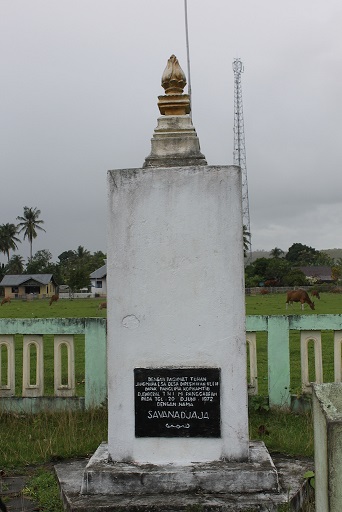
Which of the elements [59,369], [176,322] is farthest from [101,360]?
[176,322]

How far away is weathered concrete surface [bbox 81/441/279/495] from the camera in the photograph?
180 inches

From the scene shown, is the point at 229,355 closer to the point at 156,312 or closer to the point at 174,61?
the point at 156,312

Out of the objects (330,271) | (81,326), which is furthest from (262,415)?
(330,271)

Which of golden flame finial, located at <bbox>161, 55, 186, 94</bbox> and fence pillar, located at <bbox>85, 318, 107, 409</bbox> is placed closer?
golden flame finial, located at <bbox>161, 55, 186, 94</bbox>

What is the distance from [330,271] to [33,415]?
8339cm

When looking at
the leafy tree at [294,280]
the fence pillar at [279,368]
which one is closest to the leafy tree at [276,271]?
the leafy tree at [294,280]

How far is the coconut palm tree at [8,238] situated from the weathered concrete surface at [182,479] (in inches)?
3335

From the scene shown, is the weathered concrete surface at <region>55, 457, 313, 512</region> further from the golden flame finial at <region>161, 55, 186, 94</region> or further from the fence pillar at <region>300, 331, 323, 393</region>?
the golden flame finial at <region>161, 55, 186, 94</region>

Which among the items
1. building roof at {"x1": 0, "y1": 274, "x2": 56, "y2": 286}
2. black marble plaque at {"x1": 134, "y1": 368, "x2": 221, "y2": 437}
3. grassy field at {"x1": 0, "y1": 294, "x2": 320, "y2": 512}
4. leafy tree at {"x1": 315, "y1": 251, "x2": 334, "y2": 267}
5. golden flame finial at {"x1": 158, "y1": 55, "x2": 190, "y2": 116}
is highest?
leafy tree at {"x1": 315, "y1": 251, "x2": 334, "y2": 267}

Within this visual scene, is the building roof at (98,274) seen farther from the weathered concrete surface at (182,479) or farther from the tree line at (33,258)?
the weathered concrete surface at (182,479)

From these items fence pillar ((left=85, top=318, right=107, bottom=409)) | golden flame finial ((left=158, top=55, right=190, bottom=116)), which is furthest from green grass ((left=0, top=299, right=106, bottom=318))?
golden flame finial ((left=158, top=55, right=190, bottom=116))

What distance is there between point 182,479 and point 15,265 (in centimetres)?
9004

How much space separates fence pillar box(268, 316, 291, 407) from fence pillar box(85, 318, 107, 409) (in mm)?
1818

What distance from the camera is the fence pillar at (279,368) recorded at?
23.9ft
